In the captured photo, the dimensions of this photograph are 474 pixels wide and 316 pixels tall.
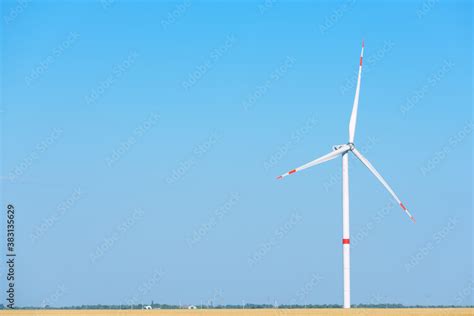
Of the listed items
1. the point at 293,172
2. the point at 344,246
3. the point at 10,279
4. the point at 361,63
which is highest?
the point at 361,63

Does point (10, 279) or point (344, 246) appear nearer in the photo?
point (10, 279)

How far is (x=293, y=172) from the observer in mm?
91562

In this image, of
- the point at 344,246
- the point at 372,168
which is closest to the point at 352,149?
the point at 372,168
